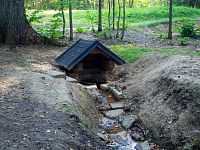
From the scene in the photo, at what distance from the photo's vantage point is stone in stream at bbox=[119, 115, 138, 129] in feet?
25.5

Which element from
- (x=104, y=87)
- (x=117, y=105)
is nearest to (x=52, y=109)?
(x=117, y=105)

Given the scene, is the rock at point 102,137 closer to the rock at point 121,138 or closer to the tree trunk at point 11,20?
the rock at point 121,138

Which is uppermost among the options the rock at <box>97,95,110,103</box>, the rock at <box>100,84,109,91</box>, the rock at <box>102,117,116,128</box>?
the rock at <box>100,84,109,91</box>

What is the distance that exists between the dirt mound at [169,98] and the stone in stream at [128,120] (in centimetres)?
19

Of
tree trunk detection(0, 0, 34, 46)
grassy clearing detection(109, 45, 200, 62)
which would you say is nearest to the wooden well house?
grassy clearing detection(109, 45, 200, 62)

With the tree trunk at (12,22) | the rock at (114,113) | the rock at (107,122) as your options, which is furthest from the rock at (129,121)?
the tree trunk at (12,22)

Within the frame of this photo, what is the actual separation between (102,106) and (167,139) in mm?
2724

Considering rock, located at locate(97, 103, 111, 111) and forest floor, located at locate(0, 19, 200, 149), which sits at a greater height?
forest floor, located at locate(0, 19, 200, 149)

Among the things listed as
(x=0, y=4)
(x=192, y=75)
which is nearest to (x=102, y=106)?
(x=192, y=75)

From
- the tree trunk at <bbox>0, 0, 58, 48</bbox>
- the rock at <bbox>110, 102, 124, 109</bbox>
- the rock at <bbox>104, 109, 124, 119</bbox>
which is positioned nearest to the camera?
the rock at <bbox>104, 109, 124, 119</bbox>

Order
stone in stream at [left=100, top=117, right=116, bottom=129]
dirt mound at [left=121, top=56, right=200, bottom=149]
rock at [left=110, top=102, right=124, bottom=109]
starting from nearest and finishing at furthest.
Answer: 1. dirt mound at [left=121, top=56, right=200, bottom=149]
2. stone in stream at [left=100, top=117, right=116, bottom=129]
3. rock at [left=110, top=102, right=124, bottom=109]

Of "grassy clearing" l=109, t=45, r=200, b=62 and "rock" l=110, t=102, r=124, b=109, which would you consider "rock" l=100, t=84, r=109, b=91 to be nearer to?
"rock" l=110, t=102, r=124, b=109

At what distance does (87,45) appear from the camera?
1010 centimetres

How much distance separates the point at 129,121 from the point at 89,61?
408cm
